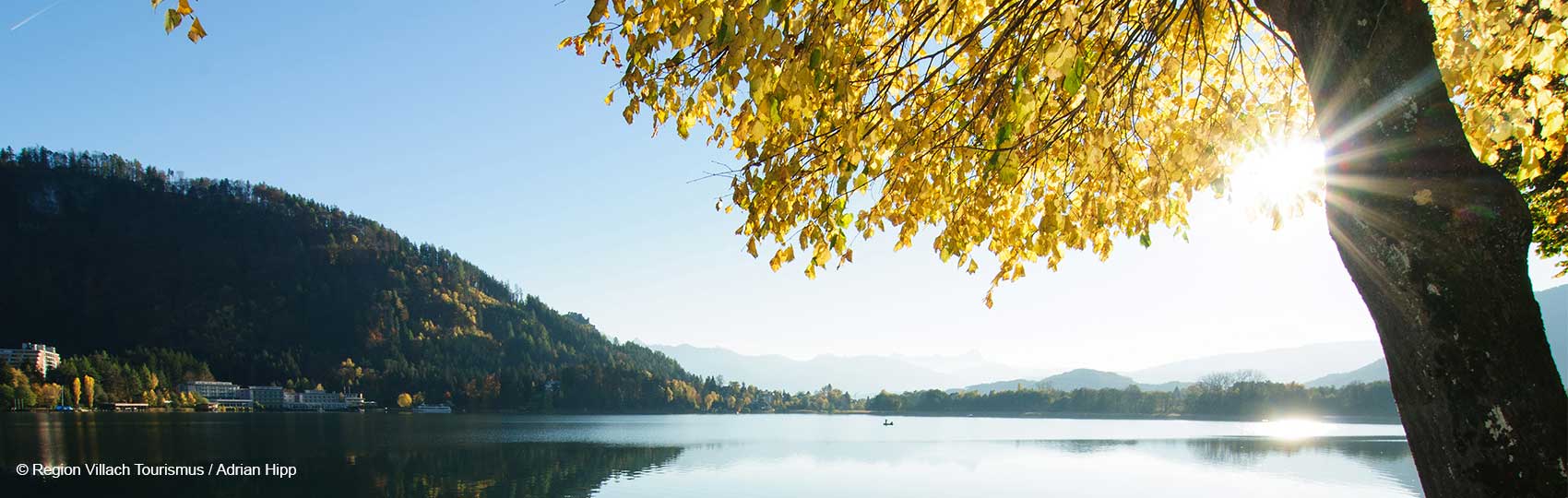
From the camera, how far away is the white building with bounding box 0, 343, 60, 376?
142 metres

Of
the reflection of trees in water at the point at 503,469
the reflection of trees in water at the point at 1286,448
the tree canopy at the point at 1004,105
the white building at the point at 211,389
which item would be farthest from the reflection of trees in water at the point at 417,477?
the white building at the point at 211,389

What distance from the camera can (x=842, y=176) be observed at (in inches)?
218

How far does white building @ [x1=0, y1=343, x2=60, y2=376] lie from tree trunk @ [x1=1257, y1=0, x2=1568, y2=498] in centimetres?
18483

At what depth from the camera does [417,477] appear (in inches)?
1646

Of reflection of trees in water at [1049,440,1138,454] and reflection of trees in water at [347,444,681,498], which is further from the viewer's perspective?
reflection of trees in water at [1049,440,1138,454]

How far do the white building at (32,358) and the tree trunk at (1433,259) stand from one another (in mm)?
184829

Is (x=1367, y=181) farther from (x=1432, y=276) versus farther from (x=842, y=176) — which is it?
(x=842, y=176)

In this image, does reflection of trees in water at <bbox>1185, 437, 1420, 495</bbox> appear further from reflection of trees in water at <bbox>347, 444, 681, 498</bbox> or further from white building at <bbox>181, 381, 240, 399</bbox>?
white building at <bbox>181, 381, 240, 399</bbox>

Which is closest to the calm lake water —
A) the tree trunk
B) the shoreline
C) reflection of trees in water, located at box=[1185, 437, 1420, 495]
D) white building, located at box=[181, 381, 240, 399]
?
reflection of trees in water, located at box=[1185, 437, 1420, 495]

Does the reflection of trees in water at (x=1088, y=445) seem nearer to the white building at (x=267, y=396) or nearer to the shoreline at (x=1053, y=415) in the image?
the shoreline at (x=1053, y=415)

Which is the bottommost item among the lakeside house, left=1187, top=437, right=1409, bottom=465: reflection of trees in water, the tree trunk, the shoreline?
the shoreline

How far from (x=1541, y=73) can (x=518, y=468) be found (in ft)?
158

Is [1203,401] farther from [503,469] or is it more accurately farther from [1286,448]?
[503,469]

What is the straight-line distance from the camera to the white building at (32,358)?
142m
